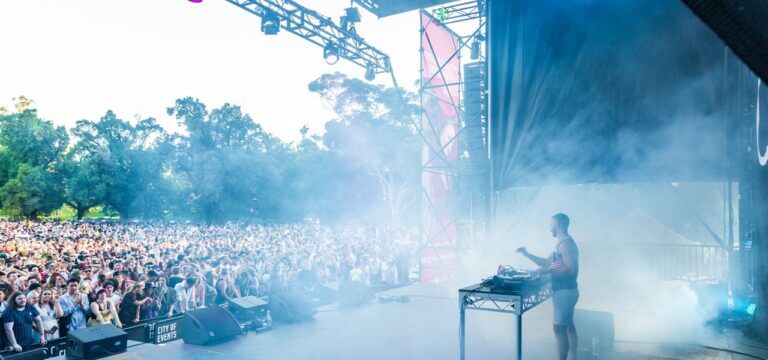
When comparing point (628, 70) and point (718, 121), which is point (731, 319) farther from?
point (628, 70)

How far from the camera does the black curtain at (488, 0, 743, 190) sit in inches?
194

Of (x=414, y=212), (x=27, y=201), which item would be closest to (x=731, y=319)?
(x=414, y=212)

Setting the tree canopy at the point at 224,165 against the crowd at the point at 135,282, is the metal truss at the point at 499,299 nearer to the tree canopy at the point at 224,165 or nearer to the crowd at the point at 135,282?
the crowd at the point at 135,282

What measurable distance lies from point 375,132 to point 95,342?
25.9 m

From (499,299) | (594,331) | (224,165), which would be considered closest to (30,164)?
(224,165)

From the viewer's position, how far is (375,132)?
29.4m

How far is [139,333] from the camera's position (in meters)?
6.34

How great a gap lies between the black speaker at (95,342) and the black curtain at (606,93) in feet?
15.0

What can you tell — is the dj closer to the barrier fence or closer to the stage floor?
the stage floor

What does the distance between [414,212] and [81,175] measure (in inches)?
1145

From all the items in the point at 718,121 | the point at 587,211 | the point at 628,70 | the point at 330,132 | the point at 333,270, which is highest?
the point at 330,132

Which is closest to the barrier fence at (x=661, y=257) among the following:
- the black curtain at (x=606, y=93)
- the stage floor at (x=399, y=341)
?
the stage floor at (x=399, y=341)

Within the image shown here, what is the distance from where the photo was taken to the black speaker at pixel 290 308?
6.12 metres

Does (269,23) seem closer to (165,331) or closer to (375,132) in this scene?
(165,331)
